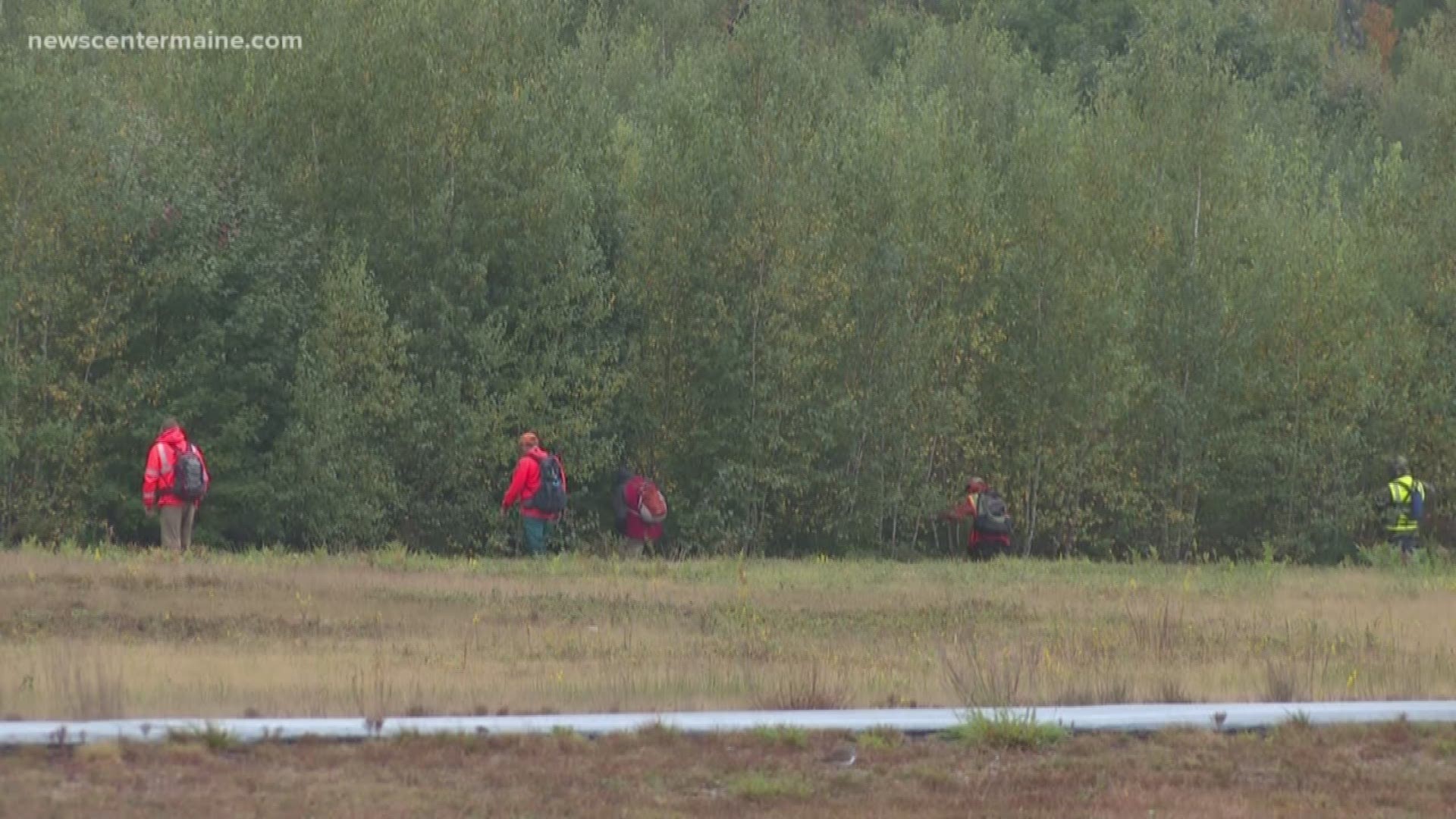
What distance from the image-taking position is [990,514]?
33531mm

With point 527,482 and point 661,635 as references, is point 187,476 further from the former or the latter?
point 661,635

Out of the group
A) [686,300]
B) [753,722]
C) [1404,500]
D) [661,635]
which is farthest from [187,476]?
[1404,500]

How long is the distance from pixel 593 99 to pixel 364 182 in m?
5.67

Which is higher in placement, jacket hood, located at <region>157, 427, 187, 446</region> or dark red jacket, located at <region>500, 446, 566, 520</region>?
jacket hood, located at <region>157, 427, 187, 446</region>

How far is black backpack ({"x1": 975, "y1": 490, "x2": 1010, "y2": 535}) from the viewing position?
110 ft

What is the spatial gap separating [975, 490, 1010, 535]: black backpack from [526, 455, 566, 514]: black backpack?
726 cm

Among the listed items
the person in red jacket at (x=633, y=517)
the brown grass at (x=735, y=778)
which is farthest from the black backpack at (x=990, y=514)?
the brown grass at (x=735, y=778)

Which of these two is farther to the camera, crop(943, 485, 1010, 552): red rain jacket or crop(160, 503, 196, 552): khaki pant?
crop(943, 485, 1010, 552): red rain jacket

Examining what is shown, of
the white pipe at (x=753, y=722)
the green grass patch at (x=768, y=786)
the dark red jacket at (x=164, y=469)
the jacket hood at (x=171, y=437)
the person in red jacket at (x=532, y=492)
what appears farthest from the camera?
the person in red jacket at (x=532, y=492)

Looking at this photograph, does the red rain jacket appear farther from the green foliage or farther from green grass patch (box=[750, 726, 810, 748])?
green grass patch (box=[750, 726, 810, 748])

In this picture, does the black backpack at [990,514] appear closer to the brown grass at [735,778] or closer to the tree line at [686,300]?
the tree line at [686,300]

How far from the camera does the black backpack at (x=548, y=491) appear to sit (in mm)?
29438

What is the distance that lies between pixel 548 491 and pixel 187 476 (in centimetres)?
519

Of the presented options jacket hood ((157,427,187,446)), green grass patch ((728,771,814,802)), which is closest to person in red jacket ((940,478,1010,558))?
jacket hood ((157,427,187,446))
